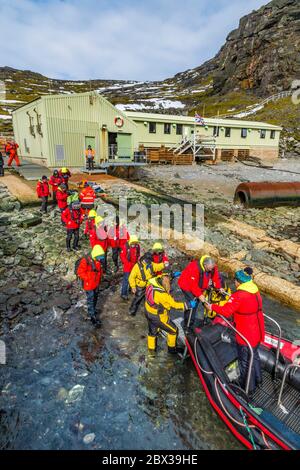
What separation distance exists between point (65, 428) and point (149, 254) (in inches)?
161

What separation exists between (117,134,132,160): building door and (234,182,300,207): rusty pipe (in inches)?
509

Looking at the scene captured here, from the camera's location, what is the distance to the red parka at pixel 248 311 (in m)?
4.62

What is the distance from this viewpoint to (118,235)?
31.1ft

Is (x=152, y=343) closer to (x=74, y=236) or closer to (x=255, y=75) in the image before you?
(x=74, y=236)

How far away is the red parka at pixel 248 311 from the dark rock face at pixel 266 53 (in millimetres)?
79094

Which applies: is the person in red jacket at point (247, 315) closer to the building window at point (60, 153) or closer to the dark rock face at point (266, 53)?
the building window at point (60, 153)

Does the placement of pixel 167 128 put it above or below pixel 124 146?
above

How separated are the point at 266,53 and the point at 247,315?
302ft

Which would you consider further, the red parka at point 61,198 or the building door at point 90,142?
the building door at point 90,142

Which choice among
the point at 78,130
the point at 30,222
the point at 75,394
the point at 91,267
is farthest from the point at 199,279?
the point at 78,130

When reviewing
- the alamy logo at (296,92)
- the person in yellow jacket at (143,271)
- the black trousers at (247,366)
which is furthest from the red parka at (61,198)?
the alamy logo at (296,92)

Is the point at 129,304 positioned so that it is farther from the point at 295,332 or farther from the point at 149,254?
the point at 295,332

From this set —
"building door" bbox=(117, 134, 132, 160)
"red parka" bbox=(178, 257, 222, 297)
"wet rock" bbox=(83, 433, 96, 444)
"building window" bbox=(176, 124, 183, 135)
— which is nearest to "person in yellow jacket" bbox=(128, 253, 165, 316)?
"red parka" bbox=(178, 257, 222, 297)
